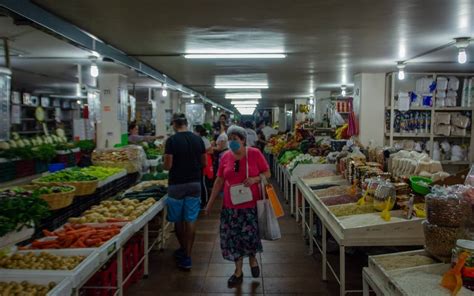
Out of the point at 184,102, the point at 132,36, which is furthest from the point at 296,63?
the point at 184,102

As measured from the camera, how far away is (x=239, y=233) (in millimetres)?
4977

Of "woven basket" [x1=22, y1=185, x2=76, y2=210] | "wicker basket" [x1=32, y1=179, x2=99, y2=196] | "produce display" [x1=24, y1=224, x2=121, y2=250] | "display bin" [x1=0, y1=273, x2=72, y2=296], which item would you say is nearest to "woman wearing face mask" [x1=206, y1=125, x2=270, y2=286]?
"produce display" [x1=24, y1=224, x2=121, y2=250]

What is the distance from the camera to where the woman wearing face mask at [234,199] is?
4.89 metres

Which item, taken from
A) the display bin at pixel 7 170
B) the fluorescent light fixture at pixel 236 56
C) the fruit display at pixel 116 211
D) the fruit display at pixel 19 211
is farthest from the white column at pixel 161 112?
the fruit display at pixel 19 211

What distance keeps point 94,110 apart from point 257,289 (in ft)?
17.6

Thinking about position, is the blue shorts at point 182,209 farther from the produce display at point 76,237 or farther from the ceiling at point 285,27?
the ceiling at point 285,27

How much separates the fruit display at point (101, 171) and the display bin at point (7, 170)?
0.95m

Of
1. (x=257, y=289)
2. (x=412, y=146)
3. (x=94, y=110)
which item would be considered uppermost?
(x=94, y=110)

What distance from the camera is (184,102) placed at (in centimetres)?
1858

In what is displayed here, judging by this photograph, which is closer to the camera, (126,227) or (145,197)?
(126,227)

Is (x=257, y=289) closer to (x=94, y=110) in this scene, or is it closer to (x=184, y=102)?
(x=94, y=110)

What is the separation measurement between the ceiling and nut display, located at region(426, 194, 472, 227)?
1878mm

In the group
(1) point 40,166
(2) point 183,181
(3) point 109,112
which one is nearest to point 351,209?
(2) point 183,181

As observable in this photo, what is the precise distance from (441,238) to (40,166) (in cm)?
611
